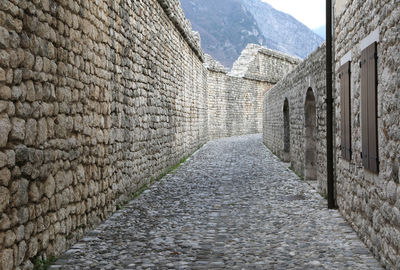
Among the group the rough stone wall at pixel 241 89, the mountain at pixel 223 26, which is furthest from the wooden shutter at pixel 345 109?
the mountain at pixel 223 26

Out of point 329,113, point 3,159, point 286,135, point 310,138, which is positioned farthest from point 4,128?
point 286,135

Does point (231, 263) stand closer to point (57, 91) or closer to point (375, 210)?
point (375, 210)

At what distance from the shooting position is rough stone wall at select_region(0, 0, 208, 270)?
134 inches

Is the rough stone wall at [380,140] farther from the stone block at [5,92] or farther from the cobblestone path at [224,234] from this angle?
the stone block at [5,92]

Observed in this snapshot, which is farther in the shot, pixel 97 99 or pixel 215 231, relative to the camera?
pixel 97 99

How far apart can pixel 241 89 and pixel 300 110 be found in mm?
18974

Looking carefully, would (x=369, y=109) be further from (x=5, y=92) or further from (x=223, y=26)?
(x=223, y=26)

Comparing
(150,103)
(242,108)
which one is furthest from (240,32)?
(150,103)

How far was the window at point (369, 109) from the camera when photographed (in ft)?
13.5

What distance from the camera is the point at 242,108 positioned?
94.6ft

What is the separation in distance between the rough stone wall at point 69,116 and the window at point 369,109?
2.90 m

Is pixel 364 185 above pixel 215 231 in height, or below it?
above

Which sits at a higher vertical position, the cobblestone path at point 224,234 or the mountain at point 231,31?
the mountain at point 231,31

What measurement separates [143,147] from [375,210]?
4.87 m
